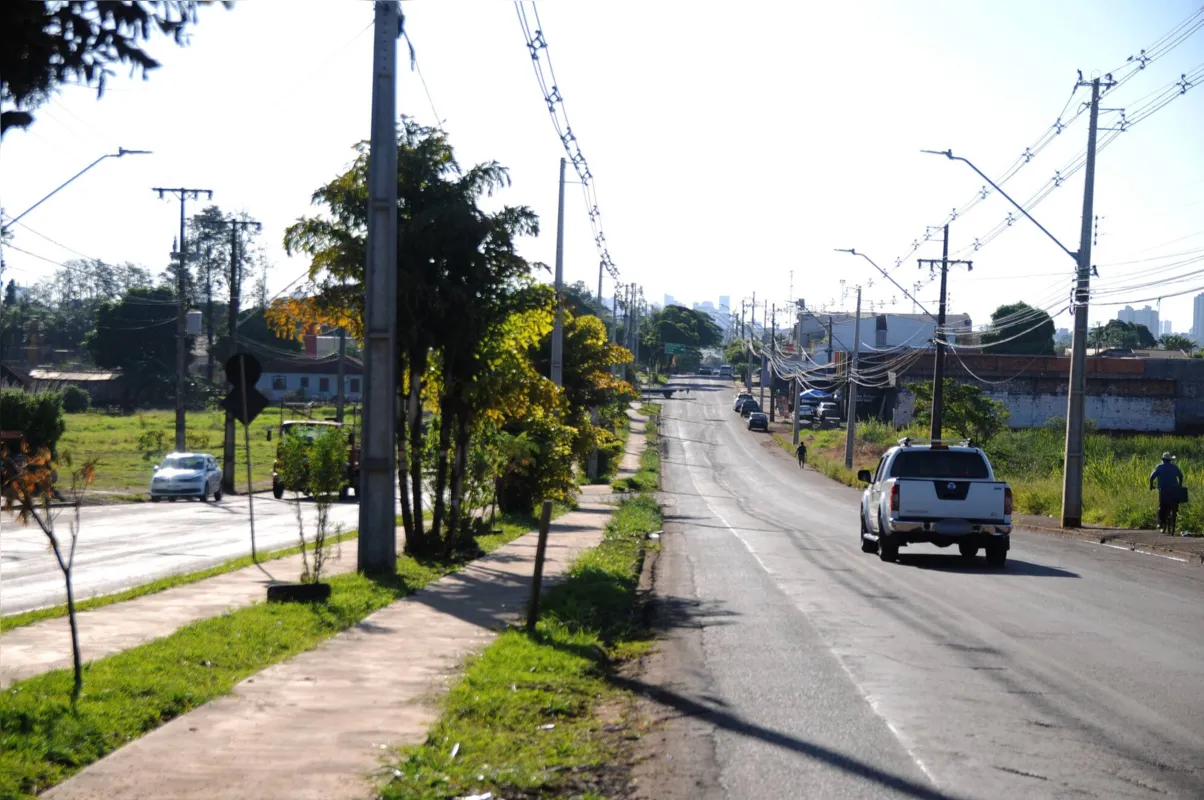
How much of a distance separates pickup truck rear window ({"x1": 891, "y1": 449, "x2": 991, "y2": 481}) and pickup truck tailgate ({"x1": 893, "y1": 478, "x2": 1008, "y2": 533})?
125 cm

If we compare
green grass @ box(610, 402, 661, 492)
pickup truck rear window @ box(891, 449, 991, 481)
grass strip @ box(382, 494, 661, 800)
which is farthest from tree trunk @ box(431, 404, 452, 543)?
green grass @ box(610, 402, 661, 492)

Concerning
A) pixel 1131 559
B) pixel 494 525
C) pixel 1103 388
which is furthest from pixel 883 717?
pixel 1103 388

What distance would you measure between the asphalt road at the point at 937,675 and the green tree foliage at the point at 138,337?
63.4 m

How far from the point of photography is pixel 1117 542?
25.6m

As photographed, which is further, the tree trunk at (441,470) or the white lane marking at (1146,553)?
the white lane marking at (1146,553)

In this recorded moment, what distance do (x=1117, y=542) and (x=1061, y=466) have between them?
21518 millimetres

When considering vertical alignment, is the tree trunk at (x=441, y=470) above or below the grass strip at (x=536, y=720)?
above

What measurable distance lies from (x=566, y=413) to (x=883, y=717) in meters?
25.6

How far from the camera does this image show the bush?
241 ft

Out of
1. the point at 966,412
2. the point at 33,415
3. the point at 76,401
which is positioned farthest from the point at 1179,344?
the point at 33,415

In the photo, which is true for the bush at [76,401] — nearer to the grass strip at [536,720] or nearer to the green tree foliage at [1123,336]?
the grass strip at [536,720]

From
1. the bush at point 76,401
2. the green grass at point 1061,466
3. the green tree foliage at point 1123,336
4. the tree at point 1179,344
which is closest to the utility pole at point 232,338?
the green grass at point 1061,466

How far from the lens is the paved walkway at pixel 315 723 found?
653cm

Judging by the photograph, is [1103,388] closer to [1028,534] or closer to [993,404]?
[993,404]
